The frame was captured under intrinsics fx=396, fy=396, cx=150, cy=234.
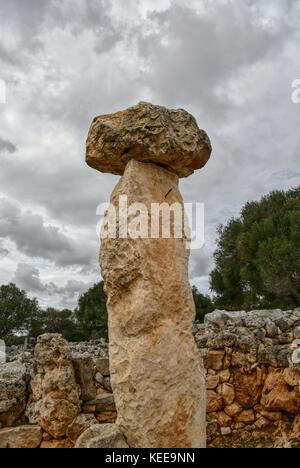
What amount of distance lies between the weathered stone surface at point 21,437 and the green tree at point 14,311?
3750 centimetres

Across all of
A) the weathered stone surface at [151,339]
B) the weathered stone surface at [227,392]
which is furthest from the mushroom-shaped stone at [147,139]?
the weathered stone surface at [227,392]

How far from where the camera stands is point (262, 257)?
24312 mm

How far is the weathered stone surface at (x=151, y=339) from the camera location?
3.42m

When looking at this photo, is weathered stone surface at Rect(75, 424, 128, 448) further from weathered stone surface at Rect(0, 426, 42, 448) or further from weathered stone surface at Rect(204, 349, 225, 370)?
weathered stone surface at Rect(204, 349, 225, 370)

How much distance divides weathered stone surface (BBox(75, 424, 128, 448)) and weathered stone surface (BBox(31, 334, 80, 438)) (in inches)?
61.0

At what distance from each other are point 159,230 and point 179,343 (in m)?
1.08

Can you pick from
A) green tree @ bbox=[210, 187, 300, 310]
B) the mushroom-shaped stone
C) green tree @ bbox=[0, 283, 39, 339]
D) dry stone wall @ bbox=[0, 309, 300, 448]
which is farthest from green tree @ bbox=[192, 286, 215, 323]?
the mushroom-shaped stone

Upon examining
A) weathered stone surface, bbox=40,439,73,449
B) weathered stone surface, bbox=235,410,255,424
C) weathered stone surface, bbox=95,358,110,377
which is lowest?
weathered stone surface, bbox=40,439,73,449

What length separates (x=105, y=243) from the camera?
3930 mm

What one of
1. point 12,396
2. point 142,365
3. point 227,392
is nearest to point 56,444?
point 12,396

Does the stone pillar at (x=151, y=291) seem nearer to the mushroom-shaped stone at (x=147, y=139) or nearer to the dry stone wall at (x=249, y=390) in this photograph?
the mushroom-shaped stone at (x=147, y=139)

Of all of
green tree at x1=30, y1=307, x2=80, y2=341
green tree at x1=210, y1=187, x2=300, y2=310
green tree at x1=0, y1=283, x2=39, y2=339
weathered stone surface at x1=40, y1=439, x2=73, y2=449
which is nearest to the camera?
weathered stone surface at x1=40, y1=439, x2=73, y2=449

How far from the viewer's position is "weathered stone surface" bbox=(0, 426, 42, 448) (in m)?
4.63

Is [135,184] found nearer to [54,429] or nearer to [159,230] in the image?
[159,230]
